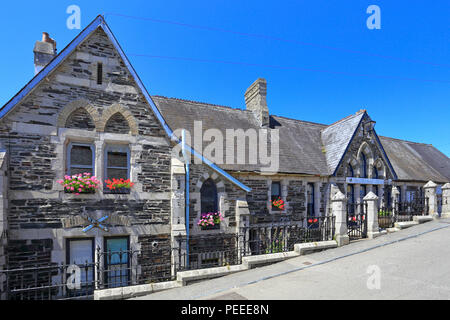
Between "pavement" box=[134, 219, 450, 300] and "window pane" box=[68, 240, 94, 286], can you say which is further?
"window pane" box=[68, 240, 94, 286]

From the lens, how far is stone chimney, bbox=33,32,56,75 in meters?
9.26

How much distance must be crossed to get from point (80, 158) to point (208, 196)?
Result: 15.9 feet

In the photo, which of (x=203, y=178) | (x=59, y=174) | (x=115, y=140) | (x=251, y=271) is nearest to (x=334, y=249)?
(x=251, y=271)

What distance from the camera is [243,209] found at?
10.2m

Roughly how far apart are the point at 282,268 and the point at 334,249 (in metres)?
2.74

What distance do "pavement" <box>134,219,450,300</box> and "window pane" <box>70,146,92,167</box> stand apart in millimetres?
4846

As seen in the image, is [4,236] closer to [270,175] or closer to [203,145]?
[203,145]

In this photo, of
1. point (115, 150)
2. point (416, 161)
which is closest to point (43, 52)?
point (115, 150)

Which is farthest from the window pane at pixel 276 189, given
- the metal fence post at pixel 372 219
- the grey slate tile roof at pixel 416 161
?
the grey slate tile roof at pixel 416 161

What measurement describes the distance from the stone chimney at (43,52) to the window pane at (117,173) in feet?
16.1

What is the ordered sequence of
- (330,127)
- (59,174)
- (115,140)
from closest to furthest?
(59,174)
(115,140)
(330,127)

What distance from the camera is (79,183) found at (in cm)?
783

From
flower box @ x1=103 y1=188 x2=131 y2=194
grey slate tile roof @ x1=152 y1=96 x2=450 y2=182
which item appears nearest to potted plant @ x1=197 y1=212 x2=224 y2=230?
grey slate tile roof @ x1=152 y1=96 x2=450 y2=182

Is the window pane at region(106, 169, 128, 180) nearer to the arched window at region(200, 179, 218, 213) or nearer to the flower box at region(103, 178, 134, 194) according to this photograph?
the flower box at region(103, 178, 134, 194)
